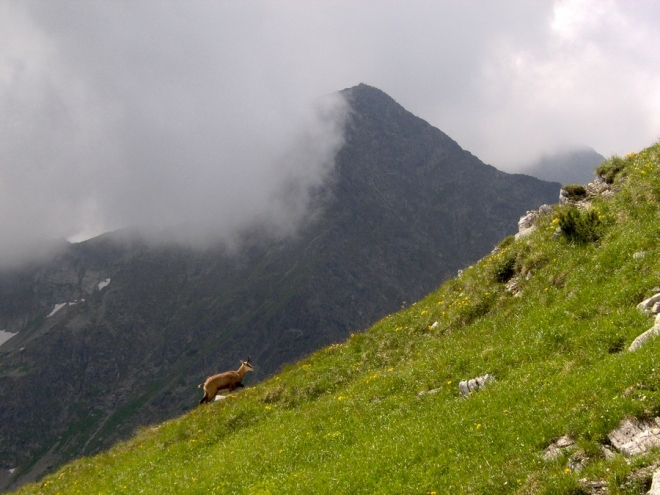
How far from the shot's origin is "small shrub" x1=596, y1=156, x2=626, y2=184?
87.5 feet

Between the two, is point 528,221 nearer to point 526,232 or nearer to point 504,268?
point 526,232

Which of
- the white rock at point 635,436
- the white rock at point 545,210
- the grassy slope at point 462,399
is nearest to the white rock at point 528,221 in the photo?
the white rock at point 545,210

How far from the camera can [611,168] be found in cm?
2719

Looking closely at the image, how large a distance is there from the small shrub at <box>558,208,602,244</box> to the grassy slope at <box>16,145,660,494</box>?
0.43m

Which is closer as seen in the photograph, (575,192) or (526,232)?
(526,232)

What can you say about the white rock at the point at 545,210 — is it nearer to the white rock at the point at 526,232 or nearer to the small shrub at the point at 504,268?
the white rock at the point at 526,232

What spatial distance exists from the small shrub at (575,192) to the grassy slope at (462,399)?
7.38 ft

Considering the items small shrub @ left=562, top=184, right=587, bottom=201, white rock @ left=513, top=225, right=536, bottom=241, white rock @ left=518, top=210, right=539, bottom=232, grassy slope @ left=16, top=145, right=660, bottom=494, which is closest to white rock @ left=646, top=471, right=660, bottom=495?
grassy slope @ left=16, top=145, right=660, bottom=494

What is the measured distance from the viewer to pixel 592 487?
8.80 meters

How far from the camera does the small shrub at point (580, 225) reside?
21123 mm

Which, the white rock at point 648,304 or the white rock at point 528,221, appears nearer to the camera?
the white rock at point 648,304

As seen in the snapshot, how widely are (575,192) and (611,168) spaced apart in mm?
2248

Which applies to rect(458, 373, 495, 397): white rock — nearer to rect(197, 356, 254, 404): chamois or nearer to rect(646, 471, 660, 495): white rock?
rect(646, 471, 660, 495): white rock

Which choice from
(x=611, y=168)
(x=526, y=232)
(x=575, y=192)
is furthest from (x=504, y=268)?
(x=611, y=168)
